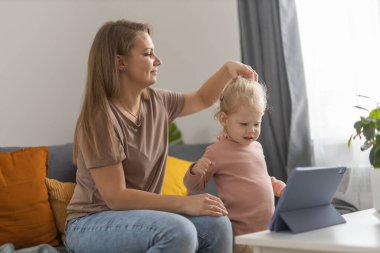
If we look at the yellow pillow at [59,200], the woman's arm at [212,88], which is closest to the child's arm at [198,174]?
the woman's arm at [212,88]

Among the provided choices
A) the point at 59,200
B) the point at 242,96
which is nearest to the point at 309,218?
the point at 242,96

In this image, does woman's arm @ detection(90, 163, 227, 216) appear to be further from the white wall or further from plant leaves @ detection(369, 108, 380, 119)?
the white wall

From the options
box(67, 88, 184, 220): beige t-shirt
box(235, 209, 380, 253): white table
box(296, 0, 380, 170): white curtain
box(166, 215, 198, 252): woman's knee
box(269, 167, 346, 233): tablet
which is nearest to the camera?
box(235, 209, 380, 253): white table

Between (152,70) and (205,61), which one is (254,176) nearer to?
(152,70)

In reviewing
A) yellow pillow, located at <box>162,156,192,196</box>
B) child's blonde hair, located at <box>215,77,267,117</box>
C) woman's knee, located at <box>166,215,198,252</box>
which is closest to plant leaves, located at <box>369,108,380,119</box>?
child's blonde hair, located at <box>215,77,267,117</box>

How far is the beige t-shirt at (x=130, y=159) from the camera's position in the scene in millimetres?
1958

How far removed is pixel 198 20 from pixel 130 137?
1.85 m

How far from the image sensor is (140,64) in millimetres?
2125

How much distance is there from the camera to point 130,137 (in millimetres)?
2039

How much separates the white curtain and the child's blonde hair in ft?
3.82

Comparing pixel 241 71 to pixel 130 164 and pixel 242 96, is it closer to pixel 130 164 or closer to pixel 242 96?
pixel 242 96

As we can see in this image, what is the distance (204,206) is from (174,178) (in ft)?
3.31

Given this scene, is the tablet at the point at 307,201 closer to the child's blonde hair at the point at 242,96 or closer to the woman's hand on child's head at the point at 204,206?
the woman's hand on child's head at the point at 204,206

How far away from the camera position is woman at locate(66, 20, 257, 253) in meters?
1.79
